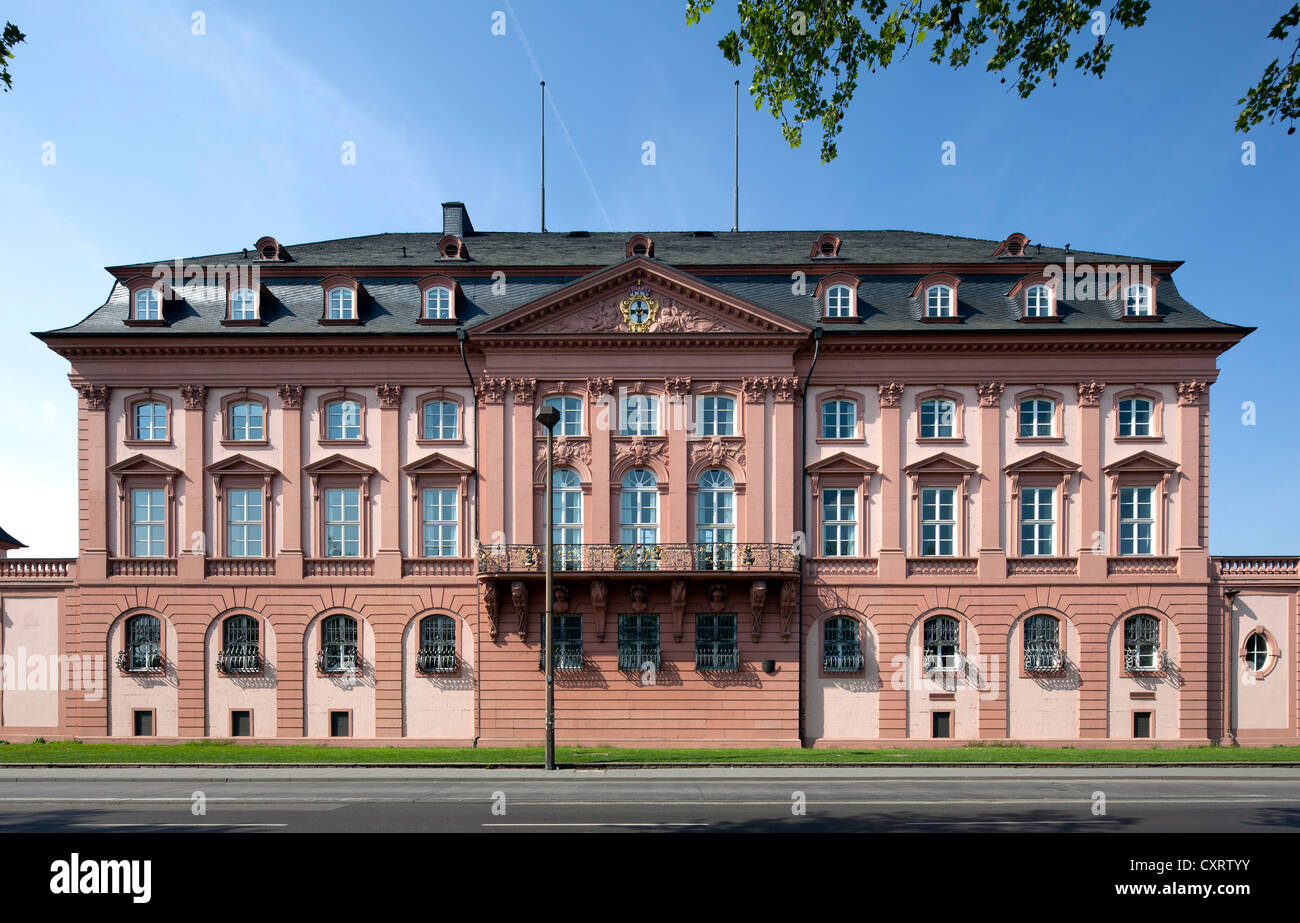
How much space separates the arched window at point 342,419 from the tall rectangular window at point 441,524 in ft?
11.2

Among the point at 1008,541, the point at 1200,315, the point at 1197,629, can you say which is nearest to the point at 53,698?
the point at 1008,541

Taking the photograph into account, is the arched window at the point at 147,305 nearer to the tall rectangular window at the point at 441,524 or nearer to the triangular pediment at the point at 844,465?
the tall rectangular window at the point at 441,524

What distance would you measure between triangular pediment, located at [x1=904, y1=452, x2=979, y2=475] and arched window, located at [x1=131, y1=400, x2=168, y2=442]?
25062mm

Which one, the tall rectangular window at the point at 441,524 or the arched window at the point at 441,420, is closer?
the tall rectangular window at the point at 441,524

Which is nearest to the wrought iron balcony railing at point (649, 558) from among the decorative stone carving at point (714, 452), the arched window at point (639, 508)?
the arched window at point (639, 508)

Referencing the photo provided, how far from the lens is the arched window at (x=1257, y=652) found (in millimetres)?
27172

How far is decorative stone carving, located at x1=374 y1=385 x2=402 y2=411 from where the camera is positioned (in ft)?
90.2

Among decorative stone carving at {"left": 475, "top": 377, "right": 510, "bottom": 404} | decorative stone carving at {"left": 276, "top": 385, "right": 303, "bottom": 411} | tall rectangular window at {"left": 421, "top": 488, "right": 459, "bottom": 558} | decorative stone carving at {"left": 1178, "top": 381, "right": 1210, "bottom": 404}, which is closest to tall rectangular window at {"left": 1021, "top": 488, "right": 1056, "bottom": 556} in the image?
decorative stone carving at {"left": 1178, "top": 381, "right": 1210, "bottom": 404}

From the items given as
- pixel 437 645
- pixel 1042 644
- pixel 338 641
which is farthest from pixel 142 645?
pixel 1042 644

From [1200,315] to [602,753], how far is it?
24.3 meters

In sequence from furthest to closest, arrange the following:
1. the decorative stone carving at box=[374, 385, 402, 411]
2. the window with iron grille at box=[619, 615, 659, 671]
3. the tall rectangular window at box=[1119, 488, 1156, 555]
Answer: the decorative stone carving at box=[374, 385, 402, 411] < the tall rectangular window at box=[1119, 488, 1156, 555] < the window with iron grille at box=[619, 615, 659, 671]

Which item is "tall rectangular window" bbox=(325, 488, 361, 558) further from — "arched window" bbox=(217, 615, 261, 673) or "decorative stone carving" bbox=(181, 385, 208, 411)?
"decorative stone carving" bbox=(181, 385, 208, 411)

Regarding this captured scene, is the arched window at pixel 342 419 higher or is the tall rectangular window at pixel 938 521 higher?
the arched window at pixel 342 419

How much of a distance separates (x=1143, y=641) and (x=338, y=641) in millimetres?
26517
